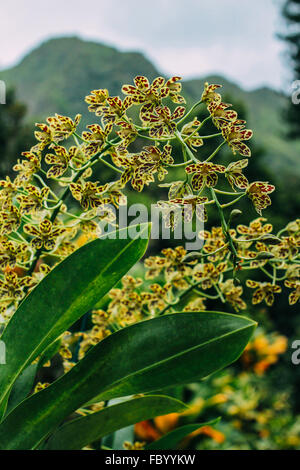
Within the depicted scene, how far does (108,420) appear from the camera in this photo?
42 centimetres

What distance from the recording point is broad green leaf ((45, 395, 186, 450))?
41 centimetres

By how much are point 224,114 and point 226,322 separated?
0.19 meters

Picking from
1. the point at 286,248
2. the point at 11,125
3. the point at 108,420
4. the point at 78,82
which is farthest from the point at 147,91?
the point at 78,82

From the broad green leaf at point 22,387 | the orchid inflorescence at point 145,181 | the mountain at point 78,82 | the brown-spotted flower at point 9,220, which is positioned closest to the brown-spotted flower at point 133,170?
the orchid inflorescence at point 145,181

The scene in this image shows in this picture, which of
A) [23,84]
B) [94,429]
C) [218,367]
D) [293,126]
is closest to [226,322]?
[218,367]

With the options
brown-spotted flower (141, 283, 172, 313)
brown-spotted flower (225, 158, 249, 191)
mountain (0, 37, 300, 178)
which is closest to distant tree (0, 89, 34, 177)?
mountain (0, 37, 300, 178)

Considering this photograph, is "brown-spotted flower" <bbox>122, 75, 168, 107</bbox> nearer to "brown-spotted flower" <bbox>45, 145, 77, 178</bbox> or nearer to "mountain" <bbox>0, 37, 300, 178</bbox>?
"brown-spotted flower" <bbox>45, 145, 77, 178</bbox>

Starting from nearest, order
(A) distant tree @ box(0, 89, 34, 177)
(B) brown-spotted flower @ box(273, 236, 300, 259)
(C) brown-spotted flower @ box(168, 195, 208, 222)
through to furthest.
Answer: (C) brown-spotted flower @ box(168, 195, 208, 222) < (B) brown-spotted flower @ box(273, 236, 300, 259) < (A) distant tree @ box(0, 89, 34, 177)

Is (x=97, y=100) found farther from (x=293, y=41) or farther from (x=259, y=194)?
(x=293, y=41)

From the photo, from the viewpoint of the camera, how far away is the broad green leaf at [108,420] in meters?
0.41

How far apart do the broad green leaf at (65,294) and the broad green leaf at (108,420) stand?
0.08 m

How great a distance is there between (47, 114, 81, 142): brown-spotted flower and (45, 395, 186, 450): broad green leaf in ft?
0.88

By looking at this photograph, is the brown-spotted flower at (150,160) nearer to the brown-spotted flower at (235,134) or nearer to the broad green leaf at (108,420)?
the brown-spotted flower at (235,134)

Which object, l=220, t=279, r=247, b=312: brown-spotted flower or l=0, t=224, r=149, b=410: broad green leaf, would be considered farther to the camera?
l=220, t=279, r=247, b=312: brown-spotted flower
